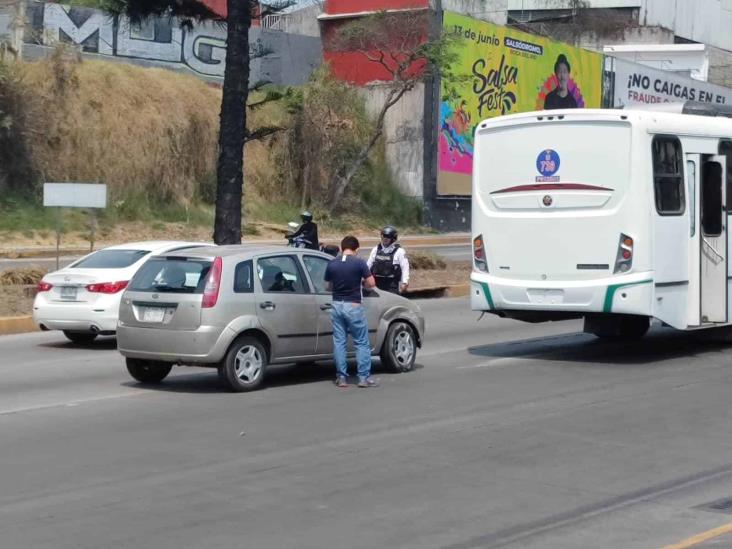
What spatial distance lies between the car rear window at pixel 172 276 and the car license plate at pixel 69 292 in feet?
13.2

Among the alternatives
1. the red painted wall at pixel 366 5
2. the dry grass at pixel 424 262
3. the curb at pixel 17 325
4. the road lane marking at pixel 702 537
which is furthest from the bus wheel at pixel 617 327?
the red painted wall at pixel 366 5

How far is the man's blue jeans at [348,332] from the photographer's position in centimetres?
1355

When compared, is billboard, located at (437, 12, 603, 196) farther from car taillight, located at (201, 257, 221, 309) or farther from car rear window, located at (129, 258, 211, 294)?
car taillight, located at (201, 257, 221, 309)

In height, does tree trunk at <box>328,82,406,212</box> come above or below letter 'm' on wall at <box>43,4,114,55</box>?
below

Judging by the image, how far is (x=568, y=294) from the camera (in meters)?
15.5

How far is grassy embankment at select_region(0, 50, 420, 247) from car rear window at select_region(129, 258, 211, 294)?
23674mm

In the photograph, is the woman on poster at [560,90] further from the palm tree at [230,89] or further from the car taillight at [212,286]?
the car taillight at [212,286]

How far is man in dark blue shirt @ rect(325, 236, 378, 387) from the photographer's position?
13484 millimetres

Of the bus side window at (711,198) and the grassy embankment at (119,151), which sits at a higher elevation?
the grassy embankment at (119,151)

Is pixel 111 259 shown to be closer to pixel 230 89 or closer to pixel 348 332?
pixel 348 332

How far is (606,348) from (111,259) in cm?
710

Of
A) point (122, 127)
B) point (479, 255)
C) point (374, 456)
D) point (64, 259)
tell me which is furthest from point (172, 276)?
point (122, 127)

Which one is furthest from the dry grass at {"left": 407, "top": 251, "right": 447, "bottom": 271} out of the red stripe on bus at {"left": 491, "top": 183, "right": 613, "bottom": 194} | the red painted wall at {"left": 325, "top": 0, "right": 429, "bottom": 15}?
the red painted wall at {"left": 325, "top": 0, "right": 429, "bottom": 15}

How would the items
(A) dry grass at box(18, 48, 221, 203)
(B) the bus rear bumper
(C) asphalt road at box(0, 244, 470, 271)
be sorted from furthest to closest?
(A) dry grass at box(18, 48, 221, 203) → (C) asphalt road at box(0, 244, 470, 271) → (B) the bus rear bumper
